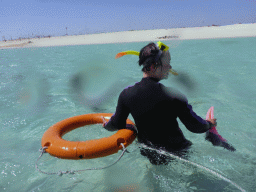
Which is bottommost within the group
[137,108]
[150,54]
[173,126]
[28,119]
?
[28,119]

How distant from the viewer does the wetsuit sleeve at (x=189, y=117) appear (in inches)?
59.1

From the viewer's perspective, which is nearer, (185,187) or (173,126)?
(173,126)

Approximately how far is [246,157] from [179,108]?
1.62 meters

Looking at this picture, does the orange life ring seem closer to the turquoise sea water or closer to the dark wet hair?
the turquoise sea water

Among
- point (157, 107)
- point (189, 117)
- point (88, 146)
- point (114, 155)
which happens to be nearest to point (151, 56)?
point (157, 107)

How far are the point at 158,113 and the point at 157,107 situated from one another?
0.07 m

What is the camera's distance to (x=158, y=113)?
5.15ft

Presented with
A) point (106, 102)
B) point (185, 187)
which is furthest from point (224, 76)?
point (185, 187)

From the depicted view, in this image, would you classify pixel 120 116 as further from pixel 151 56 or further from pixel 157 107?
pixel 151 56

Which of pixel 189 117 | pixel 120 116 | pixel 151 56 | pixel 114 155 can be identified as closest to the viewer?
pixel 151 56

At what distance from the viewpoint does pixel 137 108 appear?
1608 millimetres

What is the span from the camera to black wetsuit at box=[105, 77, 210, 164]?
1477mm

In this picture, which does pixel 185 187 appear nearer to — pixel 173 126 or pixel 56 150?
pixel 173 126

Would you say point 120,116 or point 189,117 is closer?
point 189,117
